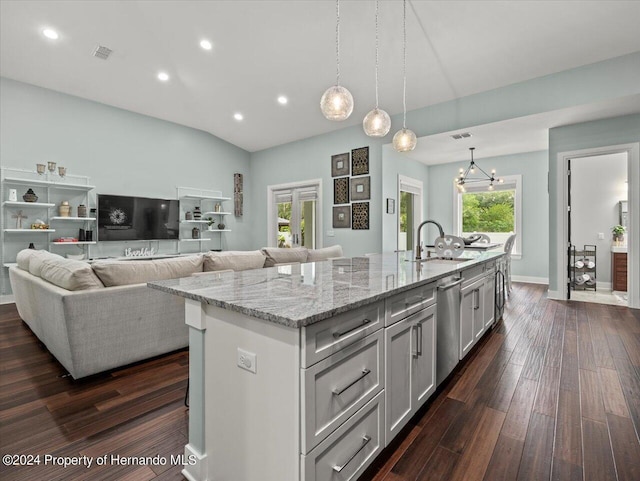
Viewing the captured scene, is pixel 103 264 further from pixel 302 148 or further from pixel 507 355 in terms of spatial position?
pixel 302 148

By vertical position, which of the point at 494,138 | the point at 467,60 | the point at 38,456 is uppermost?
the point at 467,60

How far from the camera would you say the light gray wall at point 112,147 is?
17.0 feet

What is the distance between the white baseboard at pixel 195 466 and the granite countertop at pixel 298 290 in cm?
73

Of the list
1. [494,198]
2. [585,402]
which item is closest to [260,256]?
[585,402]

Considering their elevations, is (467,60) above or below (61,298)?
above

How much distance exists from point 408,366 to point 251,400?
0.89 meters

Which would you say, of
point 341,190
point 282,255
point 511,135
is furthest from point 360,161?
point 282,255

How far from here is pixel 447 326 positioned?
86.4 inches

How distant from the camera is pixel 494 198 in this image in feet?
24.6

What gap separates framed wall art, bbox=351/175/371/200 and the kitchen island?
4569 millimetres

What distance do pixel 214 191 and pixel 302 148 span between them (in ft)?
7.83

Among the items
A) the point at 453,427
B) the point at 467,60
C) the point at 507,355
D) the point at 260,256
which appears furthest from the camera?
the point at 467,60

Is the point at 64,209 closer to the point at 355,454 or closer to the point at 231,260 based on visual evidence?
the point at 231,260

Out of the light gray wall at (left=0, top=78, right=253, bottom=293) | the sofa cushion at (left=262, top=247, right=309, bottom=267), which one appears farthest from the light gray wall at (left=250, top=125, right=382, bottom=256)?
the sofa cushion at (left=262, top=247, right=309, bottom=267)
